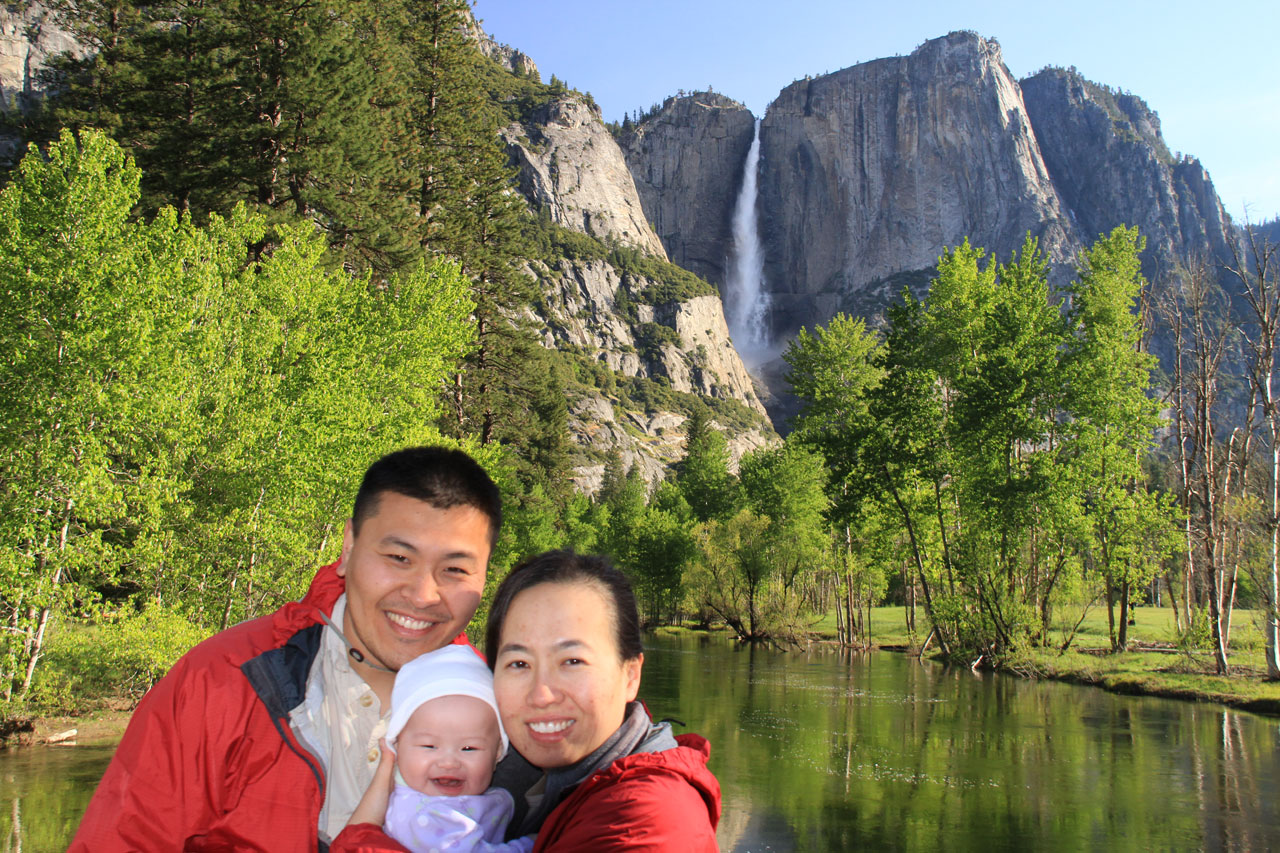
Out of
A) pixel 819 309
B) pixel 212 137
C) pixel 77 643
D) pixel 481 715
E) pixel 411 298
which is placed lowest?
pixel 77 643

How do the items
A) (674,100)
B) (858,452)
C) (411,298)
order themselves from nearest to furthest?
(411,298) < (858,452) < (674,100)

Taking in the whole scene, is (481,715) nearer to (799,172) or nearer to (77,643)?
(77,643)

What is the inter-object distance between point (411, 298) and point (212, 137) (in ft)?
25.9

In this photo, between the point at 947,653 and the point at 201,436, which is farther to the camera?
the point at 947,653

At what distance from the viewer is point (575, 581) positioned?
2.39 m

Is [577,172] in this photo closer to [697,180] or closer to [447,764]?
[697,180]

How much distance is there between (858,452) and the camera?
96.4ft

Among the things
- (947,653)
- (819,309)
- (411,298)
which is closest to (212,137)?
(411,298)

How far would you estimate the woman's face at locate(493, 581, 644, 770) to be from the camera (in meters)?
2.32

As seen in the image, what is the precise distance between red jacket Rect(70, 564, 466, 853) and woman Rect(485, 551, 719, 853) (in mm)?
605

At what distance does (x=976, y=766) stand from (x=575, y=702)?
595 inches

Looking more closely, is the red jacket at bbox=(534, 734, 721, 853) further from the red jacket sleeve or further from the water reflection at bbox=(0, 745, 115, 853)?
the water reflection at bbox=(0, 745, 115, 853)

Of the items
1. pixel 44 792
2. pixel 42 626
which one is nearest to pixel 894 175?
pixel 42 626

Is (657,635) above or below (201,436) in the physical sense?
below
